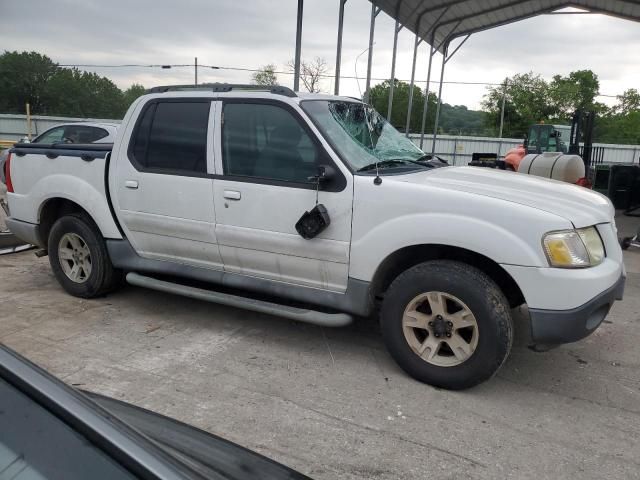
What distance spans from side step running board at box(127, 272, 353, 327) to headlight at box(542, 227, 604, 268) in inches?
54.8

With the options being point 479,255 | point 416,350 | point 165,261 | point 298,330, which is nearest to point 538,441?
point 416,350

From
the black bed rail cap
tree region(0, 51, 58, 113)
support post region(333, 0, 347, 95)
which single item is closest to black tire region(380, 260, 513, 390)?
the black bed rail cap

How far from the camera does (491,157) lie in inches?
814

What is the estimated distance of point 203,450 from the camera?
1.68m

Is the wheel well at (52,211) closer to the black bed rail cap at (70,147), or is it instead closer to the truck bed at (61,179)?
the truck bed at (61,179)

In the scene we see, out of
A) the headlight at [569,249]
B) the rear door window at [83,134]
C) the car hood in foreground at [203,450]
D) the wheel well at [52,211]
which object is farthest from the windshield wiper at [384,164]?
the rear door window at [83,134]

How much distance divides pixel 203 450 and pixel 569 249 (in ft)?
8.06

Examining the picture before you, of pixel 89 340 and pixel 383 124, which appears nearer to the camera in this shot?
pixel 89 340

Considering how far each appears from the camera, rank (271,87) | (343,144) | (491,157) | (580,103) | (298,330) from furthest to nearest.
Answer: (580,103), (491,157), (298,330), (271,87), (343,144)

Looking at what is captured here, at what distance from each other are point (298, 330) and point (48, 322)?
2149 mm

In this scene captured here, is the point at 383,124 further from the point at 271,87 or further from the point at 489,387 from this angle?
the point at 489,387

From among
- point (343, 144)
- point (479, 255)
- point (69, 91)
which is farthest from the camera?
point (69, 91)

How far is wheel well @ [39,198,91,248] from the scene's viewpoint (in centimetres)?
516

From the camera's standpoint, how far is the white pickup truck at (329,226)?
3.28 m
